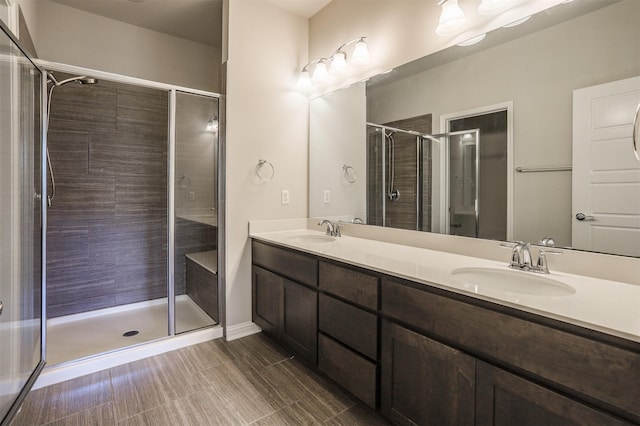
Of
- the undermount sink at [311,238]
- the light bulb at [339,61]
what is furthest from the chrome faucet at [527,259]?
the light bulb at [339,61]

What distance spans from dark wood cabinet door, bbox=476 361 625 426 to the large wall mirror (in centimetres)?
70

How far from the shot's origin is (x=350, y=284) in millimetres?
1648

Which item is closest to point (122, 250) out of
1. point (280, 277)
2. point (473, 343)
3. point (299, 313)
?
point (280, 277)

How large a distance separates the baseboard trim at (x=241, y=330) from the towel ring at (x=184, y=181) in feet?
3.79

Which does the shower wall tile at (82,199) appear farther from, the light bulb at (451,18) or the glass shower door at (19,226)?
the light bulb at (451,18)

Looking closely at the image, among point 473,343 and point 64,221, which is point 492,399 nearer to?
point 473,343

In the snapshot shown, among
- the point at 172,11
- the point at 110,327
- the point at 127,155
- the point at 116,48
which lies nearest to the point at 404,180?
the point at 172,11

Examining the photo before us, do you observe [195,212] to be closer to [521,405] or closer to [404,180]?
[404,180]

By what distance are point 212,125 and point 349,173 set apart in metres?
1.14

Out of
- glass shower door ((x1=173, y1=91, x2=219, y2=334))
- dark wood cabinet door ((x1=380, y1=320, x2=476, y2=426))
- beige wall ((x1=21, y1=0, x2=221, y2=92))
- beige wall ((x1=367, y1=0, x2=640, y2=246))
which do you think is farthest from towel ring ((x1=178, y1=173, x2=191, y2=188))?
beige wall ((x1=367, y1=0, x2=640, y2=246))

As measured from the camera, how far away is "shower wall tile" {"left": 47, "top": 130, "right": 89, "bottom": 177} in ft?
8.87

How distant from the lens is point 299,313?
204 centimetres

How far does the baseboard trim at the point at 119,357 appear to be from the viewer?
1964mm

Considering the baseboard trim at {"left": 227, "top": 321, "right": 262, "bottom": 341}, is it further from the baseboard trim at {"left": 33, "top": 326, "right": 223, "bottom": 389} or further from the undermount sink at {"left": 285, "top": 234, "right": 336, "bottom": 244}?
the undermount sink at {"left": 285, "top": 234, "right": 336, "bottom": 244}
